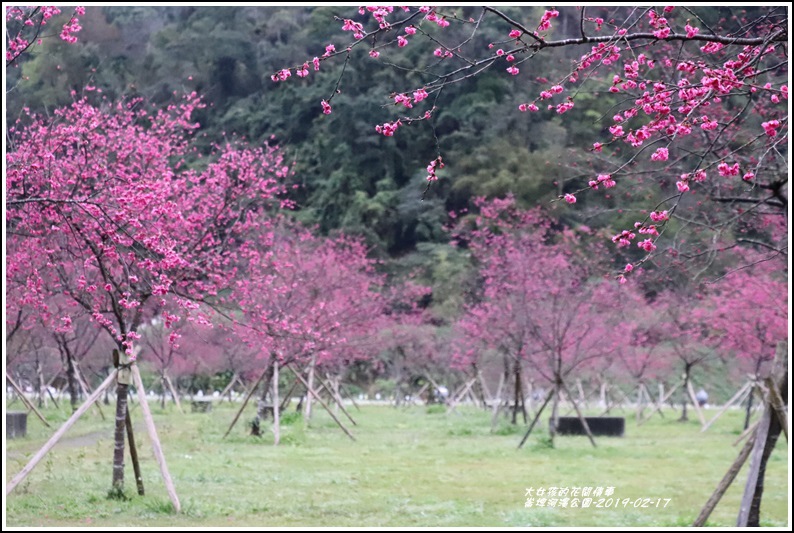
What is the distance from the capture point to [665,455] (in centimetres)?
1525

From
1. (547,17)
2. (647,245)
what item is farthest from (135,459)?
(547,17)

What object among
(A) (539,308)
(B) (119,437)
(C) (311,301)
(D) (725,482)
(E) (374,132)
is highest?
(E) (374,132)

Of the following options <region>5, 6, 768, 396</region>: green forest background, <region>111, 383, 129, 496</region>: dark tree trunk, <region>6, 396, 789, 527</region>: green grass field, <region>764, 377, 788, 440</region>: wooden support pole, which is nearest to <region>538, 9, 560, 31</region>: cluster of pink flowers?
<region>764, 377, 788, 440</region>: wooden support pole

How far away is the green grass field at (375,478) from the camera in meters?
8.38

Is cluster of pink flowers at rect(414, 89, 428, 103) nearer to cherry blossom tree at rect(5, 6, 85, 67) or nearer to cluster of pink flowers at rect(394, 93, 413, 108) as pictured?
cluster of pink flowers at rect(394, 93, 413, 108)

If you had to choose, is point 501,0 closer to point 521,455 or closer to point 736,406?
point 736,406

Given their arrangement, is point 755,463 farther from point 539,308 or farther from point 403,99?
point 539,308

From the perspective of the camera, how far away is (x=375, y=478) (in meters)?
11.6

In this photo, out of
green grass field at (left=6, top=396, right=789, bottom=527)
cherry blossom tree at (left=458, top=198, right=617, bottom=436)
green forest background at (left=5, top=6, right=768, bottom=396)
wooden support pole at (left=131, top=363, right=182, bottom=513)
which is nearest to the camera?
wooden support pole at (left=131, top=363, right=182, bottom=513)

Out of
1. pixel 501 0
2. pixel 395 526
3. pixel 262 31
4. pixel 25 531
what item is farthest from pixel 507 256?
pixel 262 31

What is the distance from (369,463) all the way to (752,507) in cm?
723

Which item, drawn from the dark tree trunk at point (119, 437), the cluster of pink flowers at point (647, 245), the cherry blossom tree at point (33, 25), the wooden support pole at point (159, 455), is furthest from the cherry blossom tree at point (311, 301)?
the cluster of pink flowers at point (647, 245)

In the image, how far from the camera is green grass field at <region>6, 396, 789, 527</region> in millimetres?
8375

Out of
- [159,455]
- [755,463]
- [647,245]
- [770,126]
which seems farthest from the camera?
[159,455]
